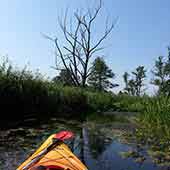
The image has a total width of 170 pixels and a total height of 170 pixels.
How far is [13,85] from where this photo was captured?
38.3 feet

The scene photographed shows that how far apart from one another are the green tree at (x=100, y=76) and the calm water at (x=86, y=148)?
32896mm

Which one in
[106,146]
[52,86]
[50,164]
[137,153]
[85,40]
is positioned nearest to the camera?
[50,164]

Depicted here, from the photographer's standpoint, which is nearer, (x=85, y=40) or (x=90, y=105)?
(x=90, y=105)

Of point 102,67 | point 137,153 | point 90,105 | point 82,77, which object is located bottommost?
point 137,153

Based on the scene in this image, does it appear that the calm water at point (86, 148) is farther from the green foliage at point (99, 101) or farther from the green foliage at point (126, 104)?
the green foliage at point (126, 104)

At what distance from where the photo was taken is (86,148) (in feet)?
21.8

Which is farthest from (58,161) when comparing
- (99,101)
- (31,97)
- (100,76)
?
(100,76)

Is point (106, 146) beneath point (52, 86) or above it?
beneath

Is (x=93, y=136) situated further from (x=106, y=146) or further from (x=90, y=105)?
(x=90, y=105)

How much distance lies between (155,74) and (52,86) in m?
25.3

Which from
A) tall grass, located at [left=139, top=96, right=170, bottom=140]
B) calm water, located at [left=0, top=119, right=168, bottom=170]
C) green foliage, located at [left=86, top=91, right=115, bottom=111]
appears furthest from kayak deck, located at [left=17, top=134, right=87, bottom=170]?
green foliage, located at [left=86, top=91, right=115, bottom=111]

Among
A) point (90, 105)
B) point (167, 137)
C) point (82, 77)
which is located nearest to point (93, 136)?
point (167, 137)

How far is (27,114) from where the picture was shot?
41.1 ft

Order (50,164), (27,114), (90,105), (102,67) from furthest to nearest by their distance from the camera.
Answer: (102,67)
(90,105)
(27,114)
(50,164)
